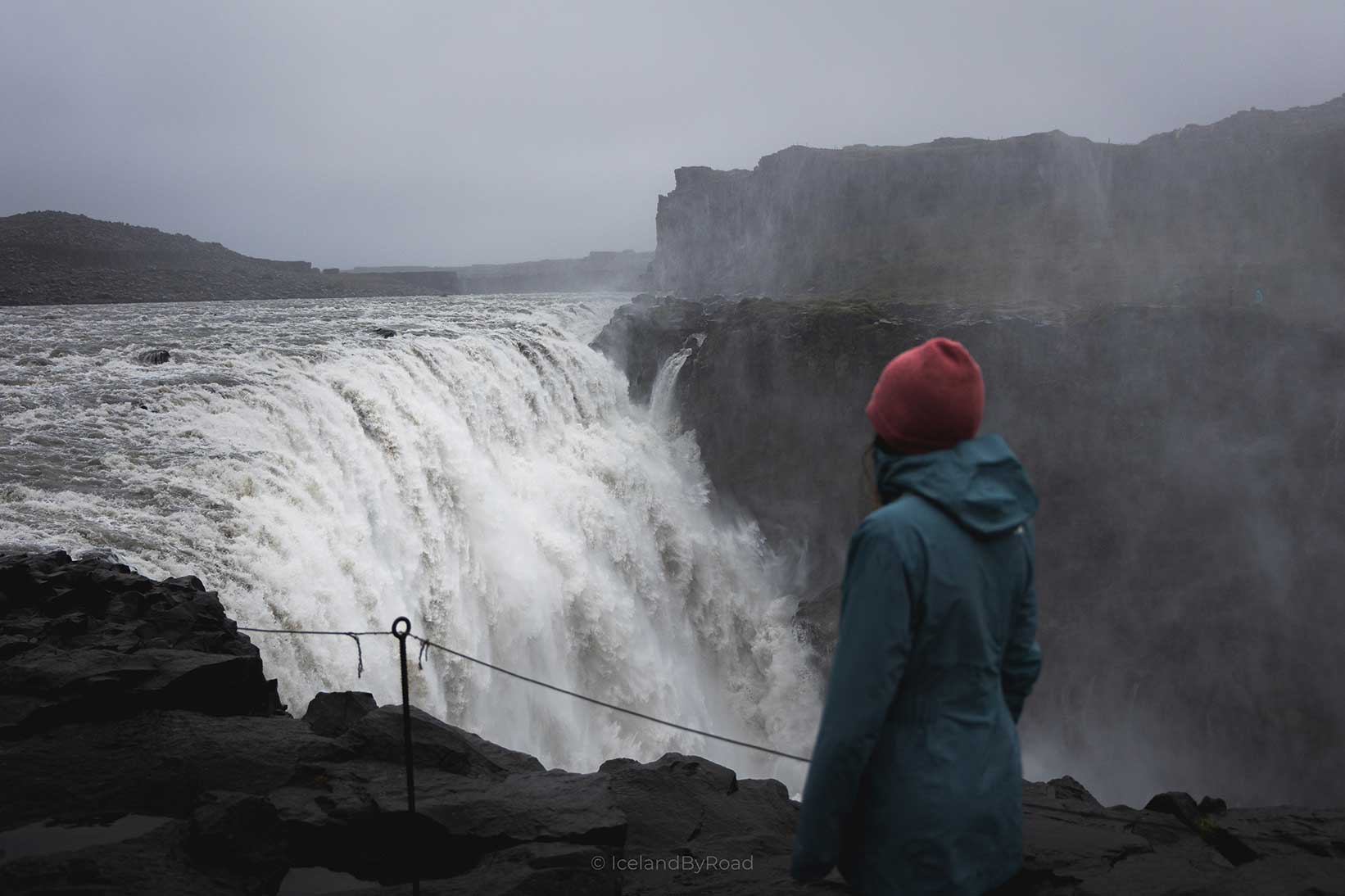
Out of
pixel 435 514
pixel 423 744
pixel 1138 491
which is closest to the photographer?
pixel 423 744

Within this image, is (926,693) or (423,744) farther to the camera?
(423,744)

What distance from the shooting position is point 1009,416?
21.0 meters

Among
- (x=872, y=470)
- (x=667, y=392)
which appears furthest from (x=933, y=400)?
(x=667, y=392)

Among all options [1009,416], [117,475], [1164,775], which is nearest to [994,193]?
[1009,416]

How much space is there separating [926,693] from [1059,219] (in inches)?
1886

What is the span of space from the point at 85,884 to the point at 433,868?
1347mm

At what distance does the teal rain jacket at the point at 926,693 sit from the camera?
173 centimetres

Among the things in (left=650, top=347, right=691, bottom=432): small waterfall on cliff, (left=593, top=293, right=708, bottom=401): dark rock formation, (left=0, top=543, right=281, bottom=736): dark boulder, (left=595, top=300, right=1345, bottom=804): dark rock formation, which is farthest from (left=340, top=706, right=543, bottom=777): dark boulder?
(left=593, top=293, right=708, bottom=401): dark rock formation

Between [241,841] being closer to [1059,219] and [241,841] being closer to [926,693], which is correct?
[926,693]

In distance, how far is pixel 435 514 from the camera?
39.1 ft

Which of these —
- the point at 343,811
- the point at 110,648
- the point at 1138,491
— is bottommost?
the point at 1138,491

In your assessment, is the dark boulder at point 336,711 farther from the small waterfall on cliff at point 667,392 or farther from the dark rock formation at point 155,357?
the small waterfall on cliff at point 667,392

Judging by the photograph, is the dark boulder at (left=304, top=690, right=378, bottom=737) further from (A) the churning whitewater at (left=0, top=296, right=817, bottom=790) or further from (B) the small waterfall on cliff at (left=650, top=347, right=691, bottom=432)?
(B) the small waterfall on cliff at (left=650, top=347, right=691, bottom=432)

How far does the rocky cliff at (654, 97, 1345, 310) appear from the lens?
102 feet
